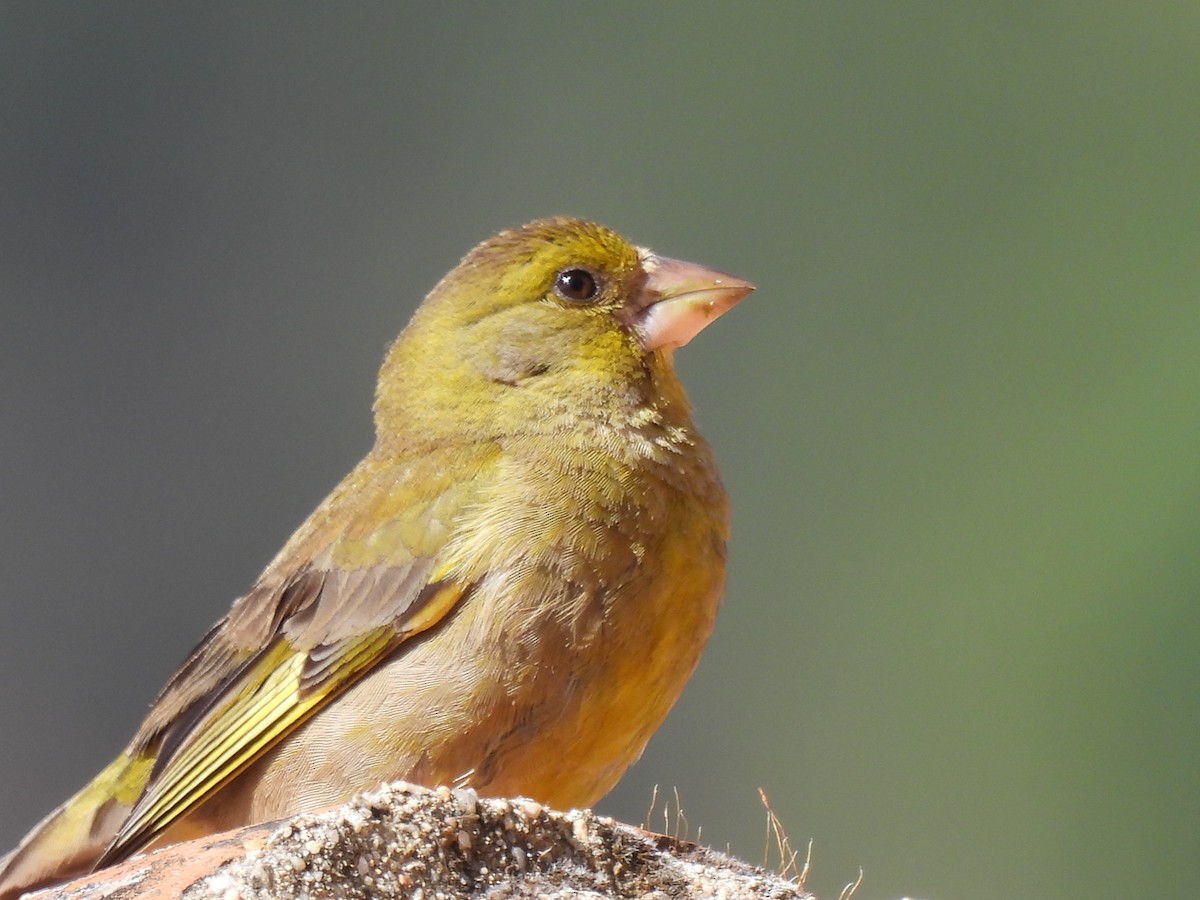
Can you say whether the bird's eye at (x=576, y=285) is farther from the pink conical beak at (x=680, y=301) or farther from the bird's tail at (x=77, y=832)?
the bird's tail at (x=77, y=832)

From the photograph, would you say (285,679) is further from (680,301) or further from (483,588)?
(680,301)

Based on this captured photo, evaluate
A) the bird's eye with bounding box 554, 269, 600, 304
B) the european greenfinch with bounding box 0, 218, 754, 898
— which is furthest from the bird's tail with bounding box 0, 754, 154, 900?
the bird's eye with bounding box 554, 269, 600, 304

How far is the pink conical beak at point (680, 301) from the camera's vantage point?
8.32 ft

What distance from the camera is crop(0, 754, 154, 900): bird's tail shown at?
2.25m

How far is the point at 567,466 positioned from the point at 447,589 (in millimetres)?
259

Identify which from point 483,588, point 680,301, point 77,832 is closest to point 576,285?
point 680,301

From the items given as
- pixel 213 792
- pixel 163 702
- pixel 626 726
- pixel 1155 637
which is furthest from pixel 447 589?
pixel 1155 637

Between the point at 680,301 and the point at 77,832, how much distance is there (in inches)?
50.7

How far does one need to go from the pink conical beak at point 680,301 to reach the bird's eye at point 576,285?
0.09 metres

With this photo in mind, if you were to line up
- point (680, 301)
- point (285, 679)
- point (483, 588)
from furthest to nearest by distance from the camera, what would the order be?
point (680, 301)
point (285, 679)
point (483, 588)

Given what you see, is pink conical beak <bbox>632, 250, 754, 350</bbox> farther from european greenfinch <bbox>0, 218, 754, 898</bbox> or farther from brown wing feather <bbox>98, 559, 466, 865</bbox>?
brown wing feather <bbox>98, 559, 466, 865</bbox>

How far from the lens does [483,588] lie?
2.11 metres

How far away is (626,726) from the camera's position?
2102mm

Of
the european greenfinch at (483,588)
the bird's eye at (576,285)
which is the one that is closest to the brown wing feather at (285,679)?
the european greenfinch at (483,588)
